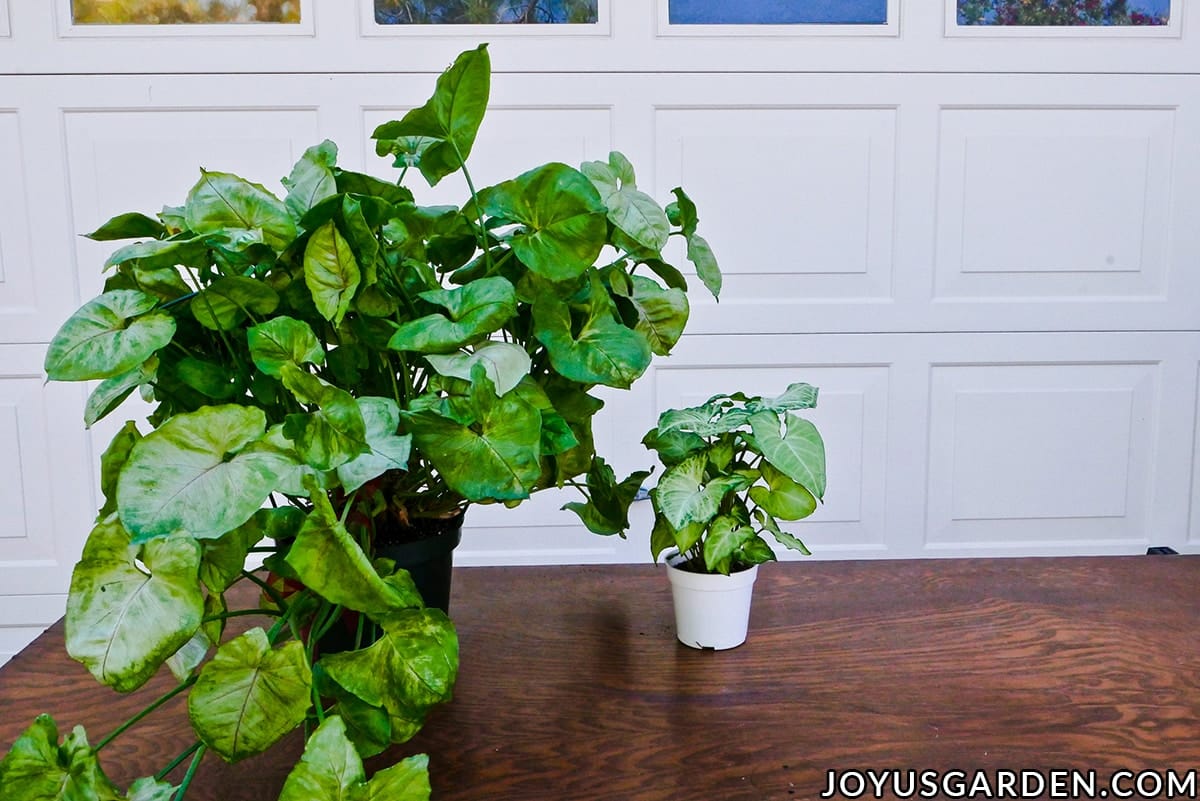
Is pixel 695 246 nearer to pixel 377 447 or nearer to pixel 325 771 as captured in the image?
pixel 377 447

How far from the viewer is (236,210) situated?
1.84 ft

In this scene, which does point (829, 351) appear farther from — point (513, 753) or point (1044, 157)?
point (513, 753)

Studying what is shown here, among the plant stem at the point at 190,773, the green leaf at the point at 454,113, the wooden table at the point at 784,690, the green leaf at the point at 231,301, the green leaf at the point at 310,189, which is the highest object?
the green leaf at the point at 454,113

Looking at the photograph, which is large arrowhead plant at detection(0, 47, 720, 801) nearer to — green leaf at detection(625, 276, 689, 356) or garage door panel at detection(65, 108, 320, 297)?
green leaf at detection(625, 276, 689, 356)

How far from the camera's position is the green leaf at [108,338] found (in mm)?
481

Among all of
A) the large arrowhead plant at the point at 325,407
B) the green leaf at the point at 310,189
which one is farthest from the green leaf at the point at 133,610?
the green leaf at the point at 310,189

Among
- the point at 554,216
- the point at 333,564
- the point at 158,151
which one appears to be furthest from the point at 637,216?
the point at 158,151

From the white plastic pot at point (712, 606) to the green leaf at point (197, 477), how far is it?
0.40 meters

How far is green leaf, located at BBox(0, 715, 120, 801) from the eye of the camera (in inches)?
17.4

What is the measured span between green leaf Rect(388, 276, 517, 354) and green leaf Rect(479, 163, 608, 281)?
0.03 metres

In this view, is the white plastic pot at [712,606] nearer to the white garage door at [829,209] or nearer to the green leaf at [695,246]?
the green leaf at [695,246]

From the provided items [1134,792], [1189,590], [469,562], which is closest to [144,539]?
[1134,792]

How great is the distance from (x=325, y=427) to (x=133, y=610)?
12 centimetres

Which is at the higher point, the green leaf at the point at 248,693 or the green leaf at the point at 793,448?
the green leaf at the point at 793,448
